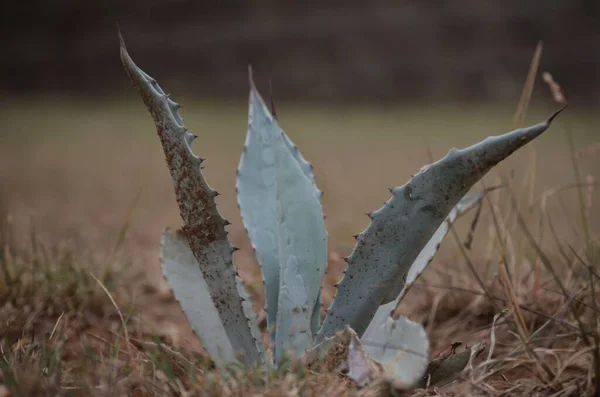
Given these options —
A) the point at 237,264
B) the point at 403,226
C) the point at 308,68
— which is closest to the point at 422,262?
the point at 403,226

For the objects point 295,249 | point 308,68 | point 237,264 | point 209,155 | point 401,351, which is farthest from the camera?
point 308,68

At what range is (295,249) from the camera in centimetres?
65

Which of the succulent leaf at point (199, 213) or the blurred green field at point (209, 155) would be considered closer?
the succulent leaf at point (199, 213)

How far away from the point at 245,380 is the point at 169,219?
4.17ft

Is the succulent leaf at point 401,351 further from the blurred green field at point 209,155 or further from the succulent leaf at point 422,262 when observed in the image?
the blurred green field at point 209,155

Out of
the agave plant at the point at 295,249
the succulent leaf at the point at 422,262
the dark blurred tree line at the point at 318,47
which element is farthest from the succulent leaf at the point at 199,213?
the dark blurred tree line at the point at 318,47

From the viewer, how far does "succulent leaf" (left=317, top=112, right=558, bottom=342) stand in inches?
20.3

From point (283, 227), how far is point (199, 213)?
0.10 metres

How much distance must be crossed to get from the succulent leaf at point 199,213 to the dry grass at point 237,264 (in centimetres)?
6

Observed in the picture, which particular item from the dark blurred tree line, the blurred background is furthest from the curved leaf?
the dark blurred tree line

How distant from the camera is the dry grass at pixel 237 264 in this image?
1.92 feet

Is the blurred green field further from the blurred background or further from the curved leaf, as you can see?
the curved leaf

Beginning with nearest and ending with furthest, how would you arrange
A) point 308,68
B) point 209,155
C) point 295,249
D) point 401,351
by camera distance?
point 401,351
point 295,249
point 209,155
point 308,68

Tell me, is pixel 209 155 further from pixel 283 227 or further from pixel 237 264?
pixel 283 227
